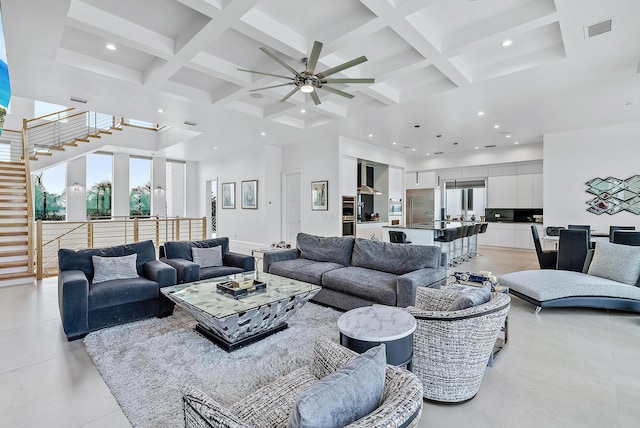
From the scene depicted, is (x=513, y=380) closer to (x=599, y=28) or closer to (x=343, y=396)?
(x=343, y=396)

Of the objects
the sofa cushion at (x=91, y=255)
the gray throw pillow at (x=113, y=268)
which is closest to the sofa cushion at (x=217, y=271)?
the sofa cushion at (x=91, y=255)

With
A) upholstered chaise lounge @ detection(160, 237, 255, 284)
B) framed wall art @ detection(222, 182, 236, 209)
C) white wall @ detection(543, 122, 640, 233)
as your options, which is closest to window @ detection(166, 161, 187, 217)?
framed wall art @ detection(222, 182, 236, 209)

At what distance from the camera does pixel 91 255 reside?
12.3 ft

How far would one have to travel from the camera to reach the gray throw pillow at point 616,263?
12.6ft

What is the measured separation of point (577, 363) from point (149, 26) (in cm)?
540

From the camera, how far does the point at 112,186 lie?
10.3 metres

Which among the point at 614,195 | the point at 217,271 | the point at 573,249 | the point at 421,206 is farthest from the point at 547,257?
the point at 421,206

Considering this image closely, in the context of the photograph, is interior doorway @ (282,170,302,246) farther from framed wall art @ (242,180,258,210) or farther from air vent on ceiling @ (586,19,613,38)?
air vent on ceiling @ (586,19,613,38)

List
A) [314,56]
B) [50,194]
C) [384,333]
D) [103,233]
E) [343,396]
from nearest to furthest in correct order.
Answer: [343,396] < [384,333] < [314,56] < [50,194] < [103,233]

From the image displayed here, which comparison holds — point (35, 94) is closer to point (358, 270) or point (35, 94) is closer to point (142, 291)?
point (142, 291)

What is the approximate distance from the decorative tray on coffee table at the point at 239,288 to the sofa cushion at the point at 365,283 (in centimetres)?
95

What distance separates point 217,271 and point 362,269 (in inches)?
80.7

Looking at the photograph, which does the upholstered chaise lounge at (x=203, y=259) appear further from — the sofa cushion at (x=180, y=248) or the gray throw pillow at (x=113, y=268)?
the gray throw pillow at (x=113, y=268)

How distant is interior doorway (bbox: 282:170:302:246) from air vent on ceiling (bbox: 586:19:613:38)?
6504 mm
